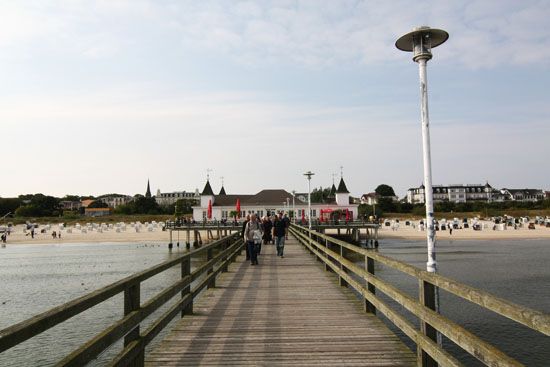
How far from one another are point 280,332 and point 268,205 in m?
71.0

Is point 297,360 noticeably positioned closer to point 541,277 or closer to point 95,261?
point 541,277

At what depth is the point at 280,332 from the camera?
589cm

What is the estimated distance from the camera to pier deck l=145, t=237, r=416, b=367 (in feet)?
15.8

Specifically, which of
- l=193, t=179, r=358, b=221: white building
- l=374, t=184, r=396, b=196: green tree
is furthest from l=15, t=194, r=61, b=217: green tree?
l=374, t=184, r=396, b=196: green tree

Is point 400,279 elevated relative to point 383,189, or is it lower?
lower

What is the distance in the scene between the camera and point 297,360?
188 inches

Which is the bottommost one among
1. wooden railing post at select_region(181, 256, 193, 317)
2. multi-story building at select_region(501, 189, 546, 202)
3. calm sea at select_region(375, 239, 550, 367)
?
calm sea at select_region(375, 239, 550, 367)

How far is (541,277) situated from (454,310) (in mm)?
11429

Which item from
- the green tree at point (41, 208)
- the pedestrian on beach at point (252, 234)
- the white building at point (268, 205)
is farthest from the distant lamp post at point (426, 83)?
the green tree at point (41, 208)

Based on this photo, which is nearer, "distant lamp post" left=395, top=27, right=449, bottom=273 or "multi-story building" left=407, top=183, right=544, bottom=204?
"distant lamp post" left=395, top=27, right=449, bottom=273

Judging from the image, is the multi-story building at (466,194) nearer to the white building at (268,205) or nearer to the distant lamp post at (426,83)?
the white building at (268,205)

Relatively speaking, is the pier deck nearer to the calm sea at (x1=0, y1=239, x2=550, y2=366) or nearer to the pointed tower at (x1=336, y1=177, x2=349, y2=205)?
the calm sea at (x1=0, y1=239, x2=550, y2=366)

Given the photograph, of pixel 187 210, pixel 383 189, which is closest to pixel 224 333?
pixel 187 210

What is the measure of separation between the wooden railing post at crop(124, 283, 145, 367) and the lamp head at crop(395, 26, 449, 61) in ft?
14.9
